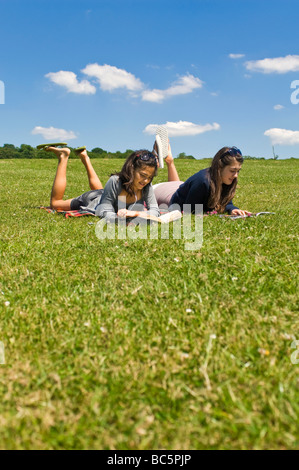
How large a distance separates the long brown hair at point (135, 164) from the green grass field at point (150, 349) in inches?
97.7

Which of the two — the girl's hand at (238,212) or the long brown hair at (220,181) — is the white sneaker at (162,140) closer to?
the long brown hair at (220,181)

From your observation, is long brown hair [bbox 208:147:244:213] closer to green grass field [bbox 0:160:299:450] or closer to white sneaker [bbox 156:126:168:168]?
white sneaker [bbox 156:126:168:168]

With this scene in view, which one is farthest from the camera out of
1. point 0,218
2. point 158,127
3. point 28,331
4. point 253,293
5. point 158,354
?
point 158,127

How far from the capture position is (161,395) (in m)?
2.05

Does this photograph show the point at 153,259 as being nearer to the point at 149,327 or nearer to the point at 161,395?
the point at 149,327

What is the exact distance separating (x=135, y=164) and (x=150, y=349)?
15.4 ft

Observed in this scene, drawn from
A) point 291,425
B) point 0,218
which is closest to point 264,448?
point 291,425

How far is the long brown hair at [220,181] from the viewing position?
22.7 ft

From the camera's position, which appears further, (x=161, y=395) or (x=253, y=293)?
(x=253, y=293)

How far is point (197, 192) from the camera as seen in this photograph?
7.24 m

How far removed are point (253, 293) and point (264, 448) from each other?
1641mm

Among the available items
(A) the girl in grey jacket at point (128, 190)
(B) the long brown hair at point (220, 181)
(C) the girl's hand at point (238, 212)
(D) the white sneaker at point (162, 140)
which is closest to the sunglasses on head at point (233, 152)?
(B) the long brown hair at point (220, 181)

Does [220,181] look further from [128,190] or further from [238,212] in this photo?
[128,190]

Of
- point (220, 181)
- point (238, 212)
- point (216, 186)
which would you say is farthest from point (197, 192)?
point (238, 212)
